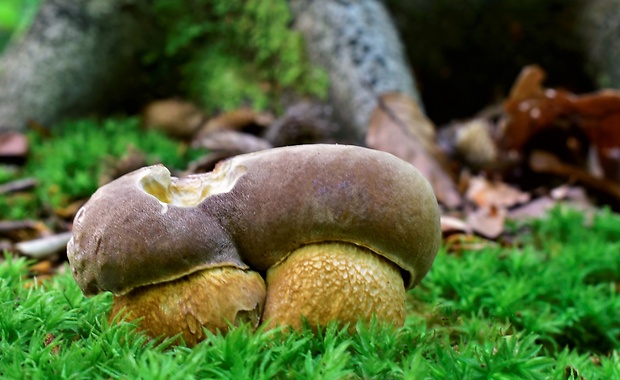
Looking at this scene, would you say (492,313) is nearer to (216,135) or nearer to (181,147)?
(216,135)

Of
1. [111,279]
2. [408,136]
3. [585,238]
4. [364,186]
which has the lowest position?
[585,238]

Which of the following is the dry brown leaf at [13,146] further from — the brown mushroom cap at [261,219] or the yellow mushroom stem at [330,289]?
the yellow mushroom stem at [330,289]

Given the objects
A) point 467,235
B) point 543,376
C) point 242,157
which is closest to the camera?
point 543,376

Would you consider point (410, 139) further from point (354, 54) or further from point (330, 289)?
point (330, 289)

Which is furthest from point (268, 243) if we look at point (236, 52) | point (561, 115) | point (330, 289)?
point (236, 52)

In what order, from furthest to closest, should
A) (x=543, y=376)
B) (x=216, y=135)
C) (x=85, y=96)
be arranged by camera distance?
1. (x=85, y=96)
2. (x=216, y=135)
3. (x=543, y=376)

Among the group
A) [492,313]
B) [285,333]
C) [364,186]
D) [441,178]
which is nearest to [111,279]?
[285,333]

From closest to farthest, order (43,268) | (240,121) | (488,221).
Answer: (43,268) → (488,221) → (240,121)
